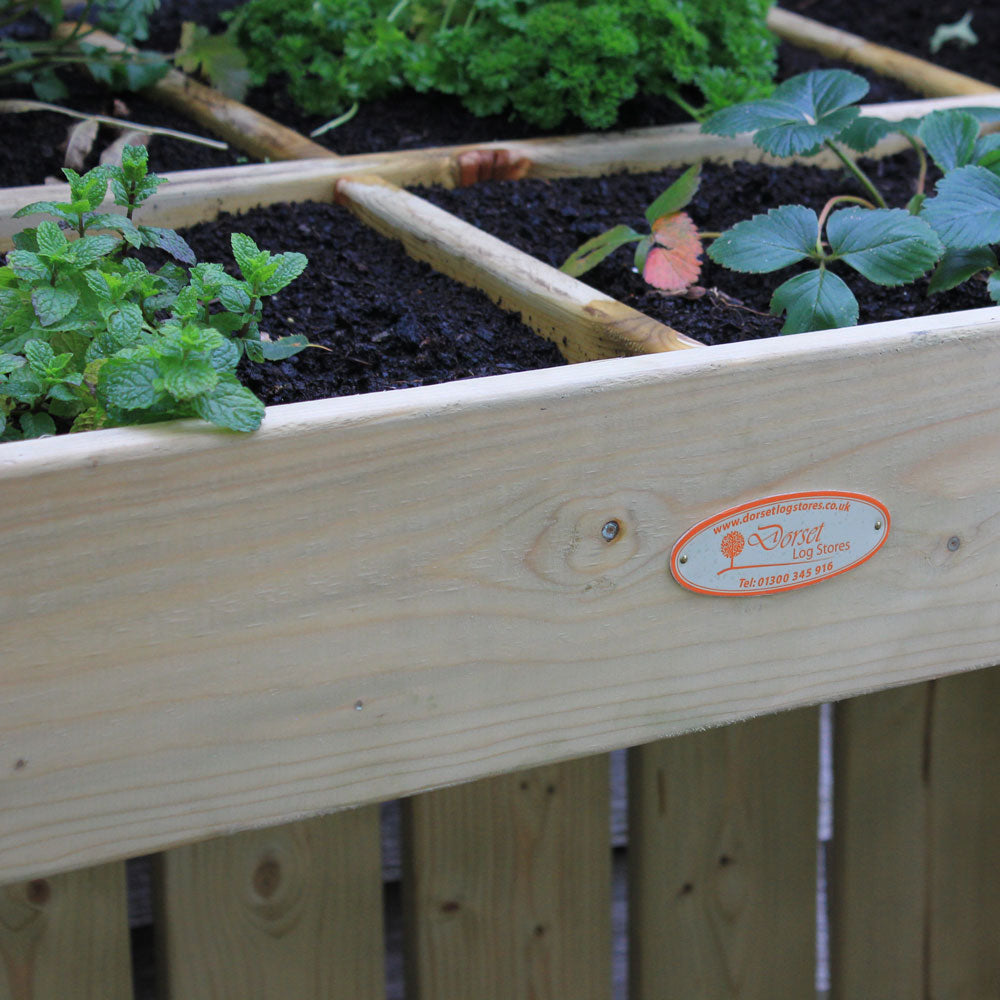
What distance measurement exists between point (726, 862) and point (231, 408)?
91 centimetres

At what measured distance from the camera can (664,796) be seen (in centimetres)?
131

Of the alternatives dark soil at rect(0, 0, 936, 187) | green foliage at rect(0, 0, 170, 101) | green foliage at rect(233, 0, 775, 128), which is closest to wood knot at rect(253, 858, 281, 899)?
dark soil at rect(0, 0, 936, 187)

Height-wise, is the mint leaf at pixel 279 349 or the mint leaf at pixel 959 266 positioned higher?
the mint leaf at pixel 959 266

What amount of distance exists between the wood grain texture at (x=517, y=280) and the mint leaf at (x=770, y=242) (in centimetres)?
10

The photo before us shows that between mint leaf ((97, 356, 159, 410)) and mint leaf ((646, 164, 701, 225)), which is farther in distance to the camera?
mint leaf ((646, 164, 701, 225))

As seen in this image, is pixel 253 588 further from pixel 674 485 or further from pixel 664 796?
pixel 664 796

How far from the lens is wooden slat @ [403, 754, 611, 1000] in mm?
1237

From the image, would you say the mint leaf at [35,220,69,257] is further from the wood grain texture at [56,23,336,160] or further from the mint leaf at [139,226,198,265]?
the wood grain texture at [56,23,336,160]

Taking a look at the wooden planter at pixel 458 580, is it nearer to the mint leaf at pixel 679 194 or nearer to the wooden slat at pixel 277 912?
the mint leaf at pixel 679 194

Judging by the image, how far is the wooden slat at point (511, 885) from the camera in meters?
1.24

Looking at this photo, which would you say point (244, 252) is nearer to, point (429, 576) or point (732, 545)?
point (429, 576)

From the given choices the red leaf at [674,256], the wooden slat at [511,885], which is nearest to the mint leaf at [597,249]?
the red leaf at [674,256]

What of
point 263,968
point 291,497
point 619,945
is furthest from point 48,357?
point 619,945

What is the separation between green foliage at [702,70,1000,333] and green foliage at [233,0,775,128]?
40cm
